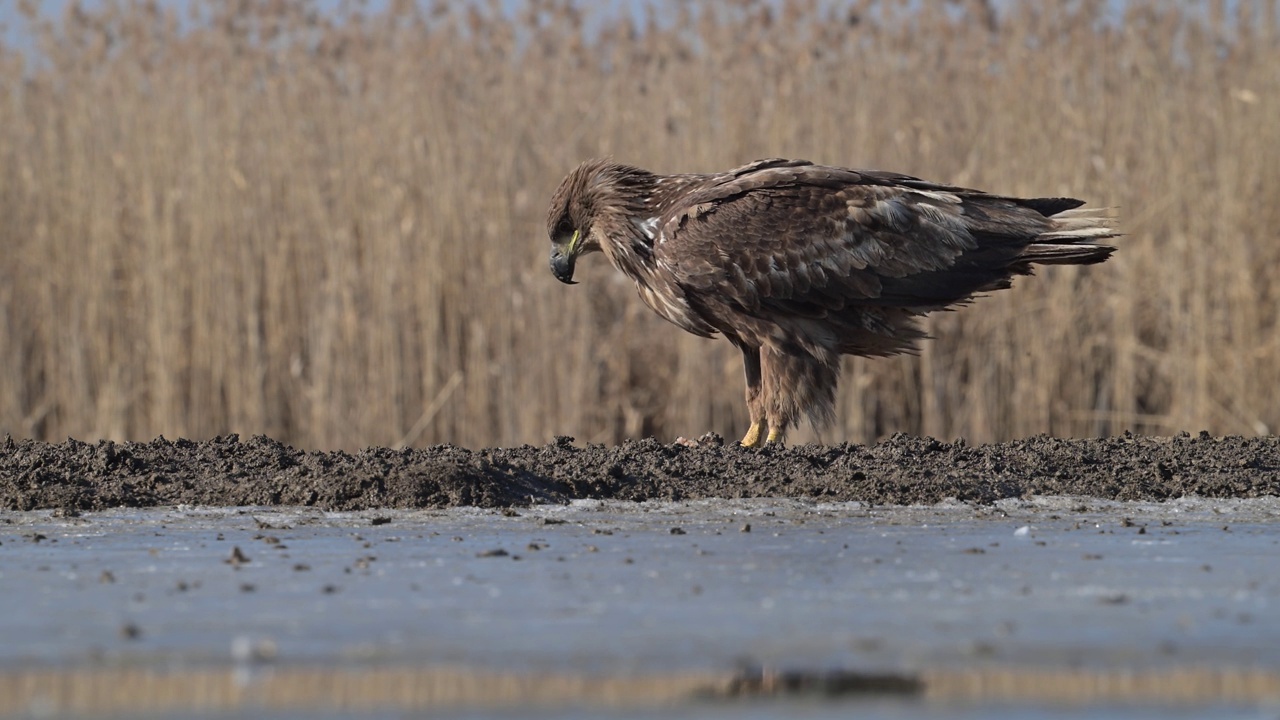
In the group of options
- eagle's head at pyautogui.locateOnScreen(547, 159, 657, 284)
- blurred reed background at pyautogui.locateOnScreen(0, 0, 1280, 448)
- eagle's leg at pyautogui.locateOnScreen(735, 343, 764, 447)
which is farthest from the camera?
blurred reed background at pyautogui.locateOnScreen(0, 0, 1280, 448)

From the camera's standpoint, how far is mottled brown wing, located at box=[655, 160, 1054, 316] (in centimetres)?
583

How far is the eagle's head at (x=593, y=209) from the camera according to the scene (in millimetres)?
6219

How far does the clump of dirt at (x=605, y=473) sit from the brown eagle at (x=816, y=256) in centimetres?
67

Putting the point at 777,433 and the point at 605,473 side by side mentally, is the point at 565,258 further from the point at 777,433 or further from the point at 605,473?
the point at 605,473

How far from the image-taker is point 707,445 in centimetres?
558

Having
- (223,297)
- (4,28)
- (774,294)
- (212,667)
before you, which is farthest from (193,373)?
(212,667)

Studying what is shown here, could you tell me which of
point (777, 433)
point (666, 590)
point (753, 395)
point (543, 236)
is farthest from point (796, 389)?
point (543, 236)

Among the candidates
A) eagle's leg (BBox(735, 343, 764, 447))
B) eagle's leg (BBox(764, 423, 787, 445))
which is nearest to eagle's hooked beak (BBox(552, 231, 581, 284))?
eagle's leg (BBox(735, 343, 764, 447))

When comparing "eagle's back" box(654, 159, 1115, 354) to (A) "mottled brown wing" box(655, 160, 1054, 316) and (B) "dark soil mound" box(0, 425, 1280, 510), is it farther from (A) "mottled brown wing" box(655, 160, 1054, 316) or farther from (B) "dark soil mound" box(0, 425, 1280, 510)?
(B) "dark soil mound" box(0, 425, 1280, 510)

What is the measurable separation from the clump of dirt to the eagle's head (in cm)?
113

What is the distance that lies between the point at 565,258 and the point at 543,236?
97.9 inches

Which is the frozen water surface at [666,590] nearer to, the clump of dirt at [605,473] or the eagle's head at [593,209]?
the clump of dirt at [605,473]

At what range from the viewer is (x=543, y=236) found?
8.91m

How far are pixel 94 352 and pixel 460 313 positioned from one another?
2066 mm
